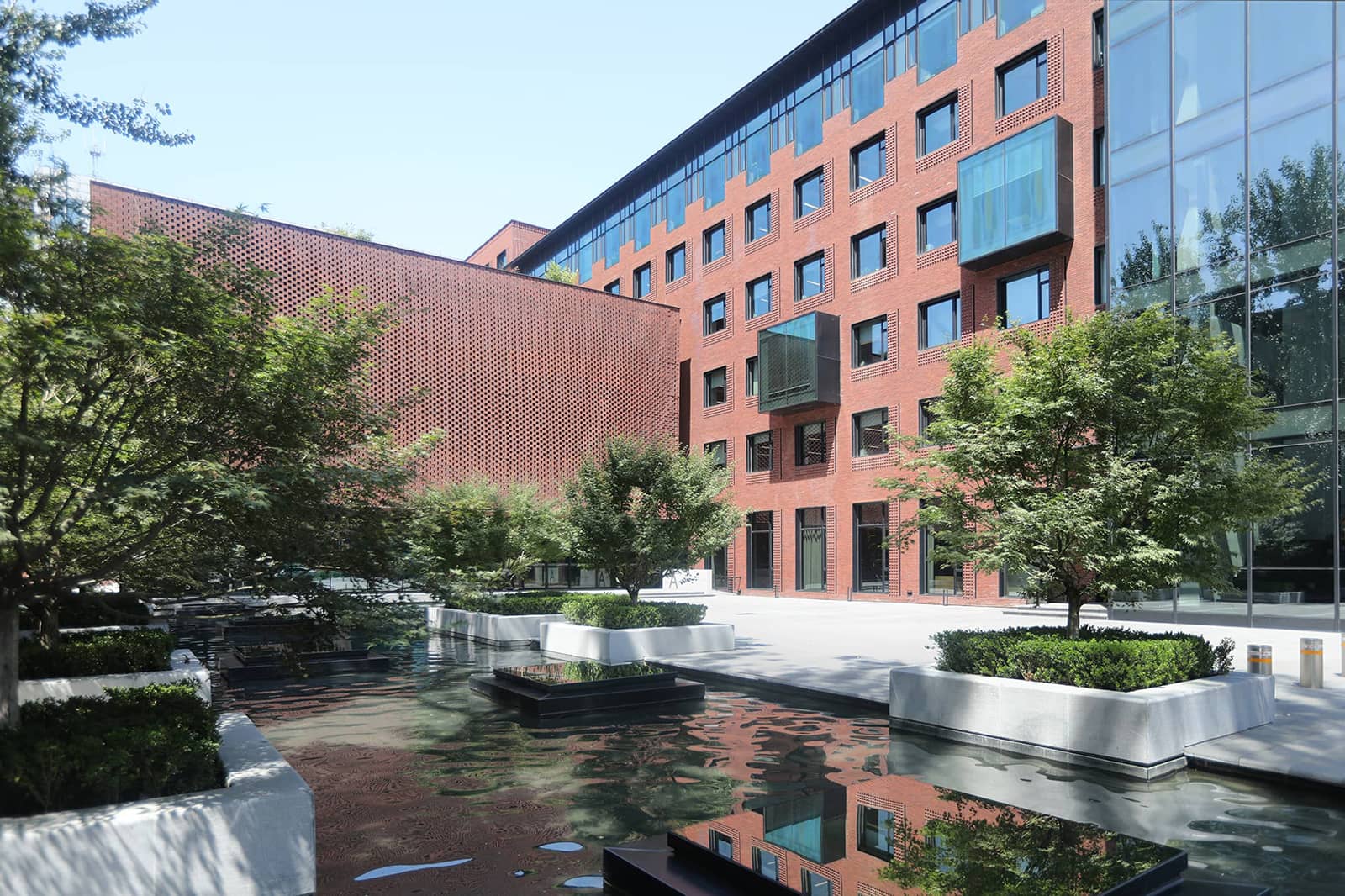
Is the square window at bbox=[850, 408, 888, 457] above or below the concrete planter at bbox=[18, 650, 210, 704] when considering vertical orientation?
above

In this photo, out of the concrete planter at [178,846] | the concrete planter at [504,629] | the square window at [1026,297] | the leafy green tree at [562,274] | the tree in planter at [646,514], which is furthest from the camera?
the leafy green tree at [562,274]

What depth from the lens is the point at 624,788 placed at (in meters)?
8.29

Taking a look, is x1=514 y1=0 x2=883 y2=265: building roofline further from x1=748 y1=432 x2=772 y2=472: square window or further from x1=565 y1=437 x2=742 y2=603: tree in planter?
x1=565 y1=437 x2=742 y2=603: tree in planter

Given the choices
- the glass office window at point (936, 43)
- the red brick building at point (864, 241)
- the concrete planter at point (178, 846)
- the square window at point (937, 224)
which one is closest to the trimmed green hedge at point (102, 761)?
the concrete planter at point (178, 846)

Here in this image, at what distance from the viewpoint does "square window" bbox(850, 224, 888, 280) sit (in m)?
35.3

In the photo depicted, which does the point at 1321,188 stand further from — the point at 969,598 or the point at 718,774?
the point at 718,774

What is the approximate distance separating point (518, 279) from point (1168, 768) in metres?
35.6

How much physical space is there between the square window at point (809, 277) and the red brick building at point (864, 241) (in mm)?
108

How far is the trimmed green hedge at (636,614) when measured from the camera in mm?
17469

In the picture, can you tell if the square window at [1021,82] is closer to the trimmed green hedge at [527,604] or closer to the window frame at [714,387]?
the window frame at [714,387]

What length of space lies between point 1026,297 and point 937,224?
5.19m

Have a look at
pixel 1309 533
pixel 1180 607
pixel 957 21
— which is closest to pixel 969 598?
pixel 1180 607

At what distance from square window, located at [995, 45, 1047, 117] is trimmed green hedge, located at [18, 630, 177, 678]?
98.0 feet

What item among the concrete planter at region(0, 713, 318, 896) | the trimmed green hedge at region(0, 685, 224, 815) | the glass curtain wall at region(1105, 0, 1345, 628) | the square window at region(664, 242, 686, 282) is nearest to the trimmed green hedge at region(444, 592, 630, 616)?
the trimmed green hedge at region(0, 685, 224, 815)
